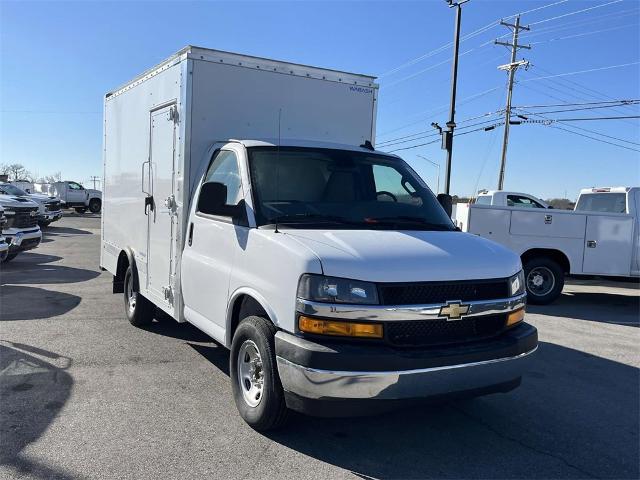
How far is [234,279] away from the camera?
14.0 feet

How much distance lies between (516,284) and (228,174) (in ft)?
8.23

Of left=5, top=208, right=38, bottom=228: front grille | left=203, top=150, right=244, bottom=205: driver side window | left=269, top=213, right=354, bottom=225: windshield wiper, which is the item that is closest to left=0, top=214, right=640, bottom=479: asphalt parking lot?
left=269, top=213, right=354, bottom=225: windshield wiper

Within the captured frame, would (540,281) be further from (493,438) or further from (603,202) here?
(493,438)

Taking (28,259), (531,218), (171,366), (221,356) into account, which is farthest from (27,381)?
(28,259)

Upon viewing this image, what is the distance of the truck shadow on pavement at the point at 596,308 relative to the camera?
9.31 meters

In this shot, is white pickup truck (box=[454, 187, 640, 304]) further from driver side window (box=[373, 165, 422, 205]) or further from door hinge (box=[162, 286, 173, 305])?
door hinge (box=[162, 286, 173, 305])

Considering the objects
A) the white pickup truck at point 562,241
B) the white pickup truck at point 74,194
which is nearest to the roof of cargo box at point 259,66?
the white pickup truck at point 562,241

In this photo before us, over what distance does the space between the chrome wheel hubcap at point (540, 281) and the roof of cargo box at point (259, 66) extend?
Result: 5.71 m

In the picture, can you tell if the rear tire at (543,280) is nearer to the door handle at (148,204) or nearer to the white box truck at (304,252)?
the white box truck at (304,252)

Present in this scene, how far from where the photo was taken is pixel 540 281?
10.3m

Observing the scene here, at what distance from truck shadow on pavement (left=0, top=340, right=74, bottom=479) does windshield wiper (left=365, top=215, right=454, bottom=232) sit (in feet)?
8.91

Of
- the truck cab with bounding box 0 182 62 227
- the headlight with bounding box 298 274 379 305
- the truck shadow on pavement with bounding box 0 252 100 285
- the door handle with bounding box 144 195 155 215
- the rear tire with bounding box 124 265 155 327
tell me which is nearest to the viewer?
the headlight with bounding box 298 274 379 305

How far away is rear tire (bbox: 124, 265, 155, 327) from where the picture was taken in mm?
6832

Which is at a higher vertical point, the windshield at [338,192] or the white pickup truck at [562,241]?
the windshield at [338,192]
